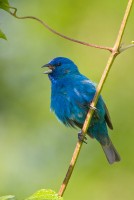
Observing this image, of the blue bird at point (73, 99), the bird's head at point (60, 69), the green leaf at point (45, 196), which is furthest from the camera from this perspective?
the bird's head at point (60, 69)

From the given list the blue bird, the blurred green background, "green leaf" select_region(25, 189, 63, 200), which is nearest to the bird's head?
the blue bird

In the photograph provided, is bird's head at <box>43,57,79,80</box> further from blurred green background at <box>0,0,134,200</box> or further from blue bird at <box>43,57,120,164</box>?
blurred green background at <box>0,0,134,200</box>

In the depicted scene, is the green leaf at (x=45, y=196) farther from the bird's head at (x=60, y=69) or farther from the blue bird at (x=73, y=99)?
the bird's head at (x=60, y=69)

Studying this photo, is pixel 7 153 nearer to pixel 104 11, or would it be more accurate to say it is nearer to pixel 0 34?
pixel 104 11

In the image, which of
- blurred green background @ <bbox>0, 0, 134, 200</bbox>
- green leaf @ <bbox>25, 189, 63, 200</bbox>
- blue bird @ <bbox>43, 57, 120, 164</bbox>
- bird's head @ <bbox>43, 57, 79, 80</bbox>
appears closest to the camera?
green leaf @ <bbox>25, 189, 63, 200</bbox>

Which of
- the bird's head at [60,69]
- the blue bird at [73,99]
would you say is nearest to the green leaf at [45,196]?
the blue bird at [73,99]

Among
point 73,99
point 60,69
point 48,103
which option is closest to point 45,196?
point 73,99

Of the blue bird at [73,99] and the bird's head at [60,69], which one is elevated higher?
the bird's head at [60,69]
